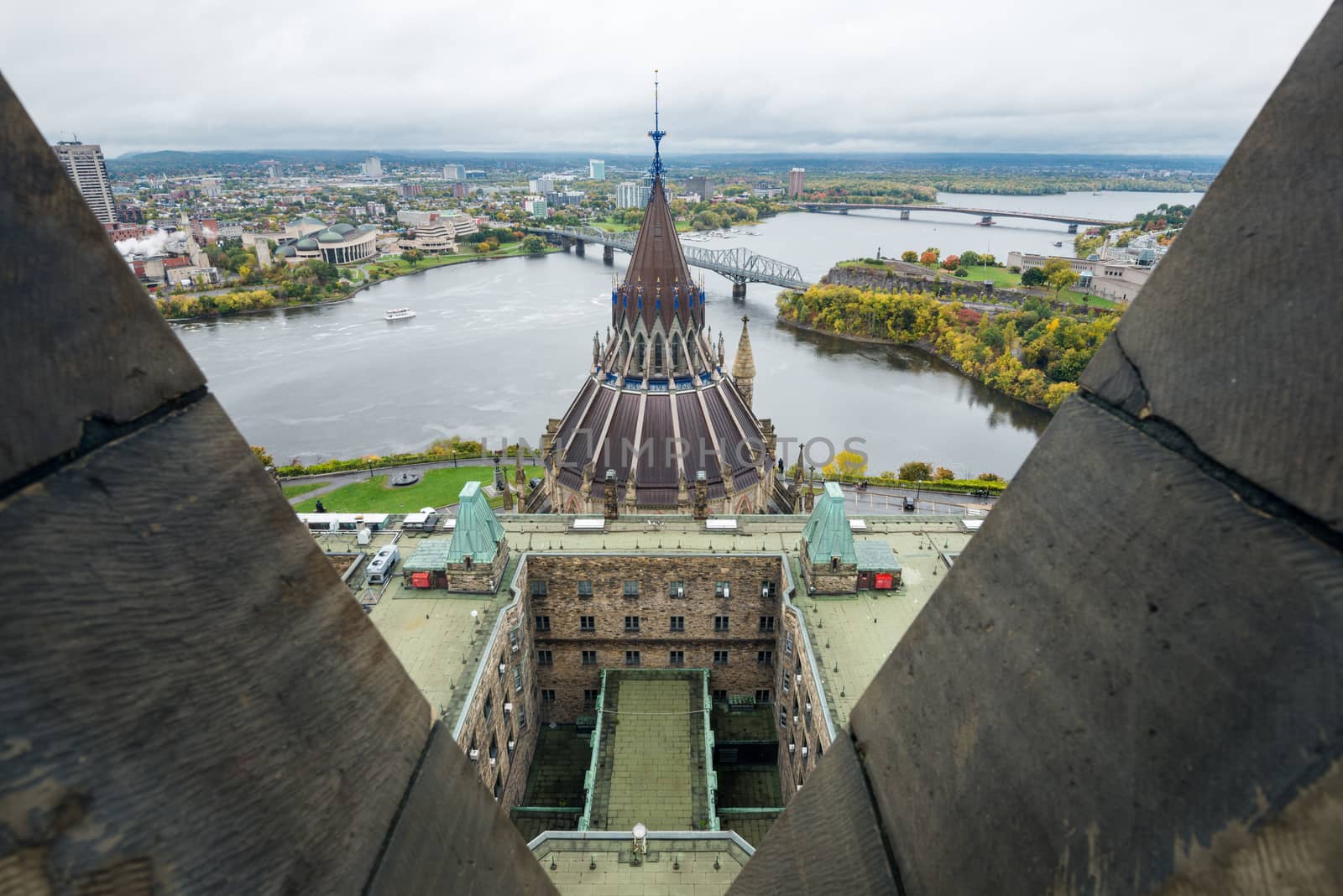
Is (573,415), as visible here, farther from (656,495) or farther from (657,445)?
(656,495)

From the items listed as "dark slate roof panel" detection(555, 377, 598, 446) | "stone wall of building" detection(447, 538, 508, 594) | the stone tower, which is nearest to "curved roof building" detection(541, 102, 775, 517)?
"dark slate roof panel" detection(555, 377, 598, 446)

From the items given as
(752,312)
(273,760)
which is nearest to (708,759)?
(273,760)

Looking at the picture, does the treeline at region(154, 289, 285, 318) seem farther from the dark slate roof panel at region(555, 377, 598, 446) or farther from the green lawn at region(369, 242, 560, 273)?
the dark slate roof panel at region(555, 377, 598, 446)

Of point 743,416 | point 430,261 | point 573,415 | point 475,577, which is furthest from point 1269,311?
point 430,261

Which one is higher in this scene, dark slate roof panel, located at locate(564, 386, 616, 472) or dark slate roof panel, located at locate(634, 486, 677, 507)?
dark slate roof panel, located at locate(564, 386, 616, 472)

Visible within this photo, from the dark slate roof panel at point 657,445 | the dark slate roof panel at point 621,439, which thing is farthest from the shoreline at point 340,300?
the dark slate roof panel at point 657,445

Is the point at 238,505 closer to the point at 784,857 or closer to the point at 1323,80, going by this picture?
the point at 784,857
